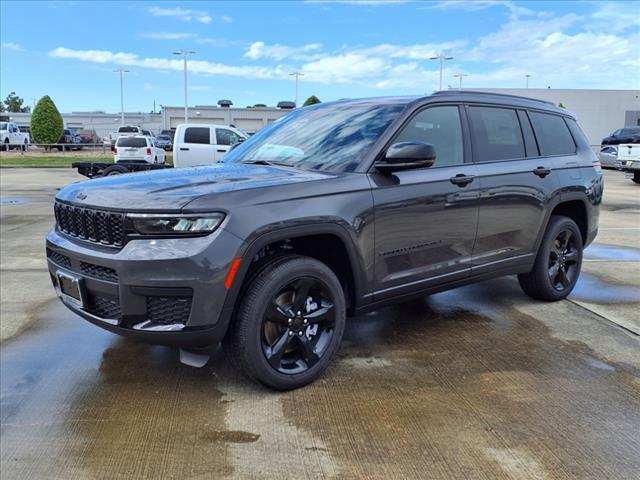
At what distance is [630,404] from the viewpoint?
3312 mm

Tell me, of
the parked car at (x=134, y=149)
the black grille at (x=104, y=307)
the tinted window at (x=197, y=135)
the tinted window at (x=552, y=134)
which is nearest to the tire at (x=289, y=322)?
the black grille at (x=104, y=307)

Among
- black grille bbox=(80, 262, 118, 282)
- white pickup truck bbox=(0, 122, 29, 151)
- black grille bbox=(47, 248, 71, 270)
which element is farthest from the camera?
white pickup truck bbox=(0, 122, 29, 151)

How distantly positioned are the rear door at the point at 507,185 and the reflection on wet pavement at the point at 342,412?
682mm

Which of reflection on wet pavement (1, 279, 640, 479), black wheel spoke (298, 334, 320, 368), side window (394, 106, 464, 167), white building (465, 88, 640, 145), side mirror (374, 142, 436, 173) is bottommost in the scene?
reflection on wet pavement (1, 279, 640, 479)

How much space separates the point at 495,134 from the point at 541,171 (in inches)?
22.1

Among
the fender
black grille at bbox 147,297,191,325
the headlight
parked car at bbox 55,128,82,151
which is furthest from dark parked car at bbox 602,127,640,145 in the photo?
parked car at bbox 55,128,82,151

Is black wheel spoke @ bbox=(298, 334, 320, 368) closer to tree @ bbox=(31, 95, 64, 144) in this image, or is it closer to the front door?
the front door

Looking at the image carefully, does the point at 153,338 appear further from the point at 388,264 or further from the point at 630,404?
the point at 630,404

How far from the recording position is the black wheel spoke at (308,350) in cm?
343

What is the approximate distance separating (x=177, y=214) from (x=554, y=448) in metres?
2.24

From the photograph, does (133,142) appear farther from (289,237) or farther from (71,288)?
(289,237)

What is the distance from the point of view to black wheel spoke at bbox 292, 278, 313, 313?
3.36m

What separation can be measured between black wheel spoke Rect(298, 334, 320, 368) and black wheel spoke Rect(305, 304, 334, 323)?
0.12 metres

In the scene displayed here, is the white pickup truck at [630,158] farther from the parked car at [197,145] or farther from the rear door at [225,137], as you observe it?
the rear door at [225,137]
